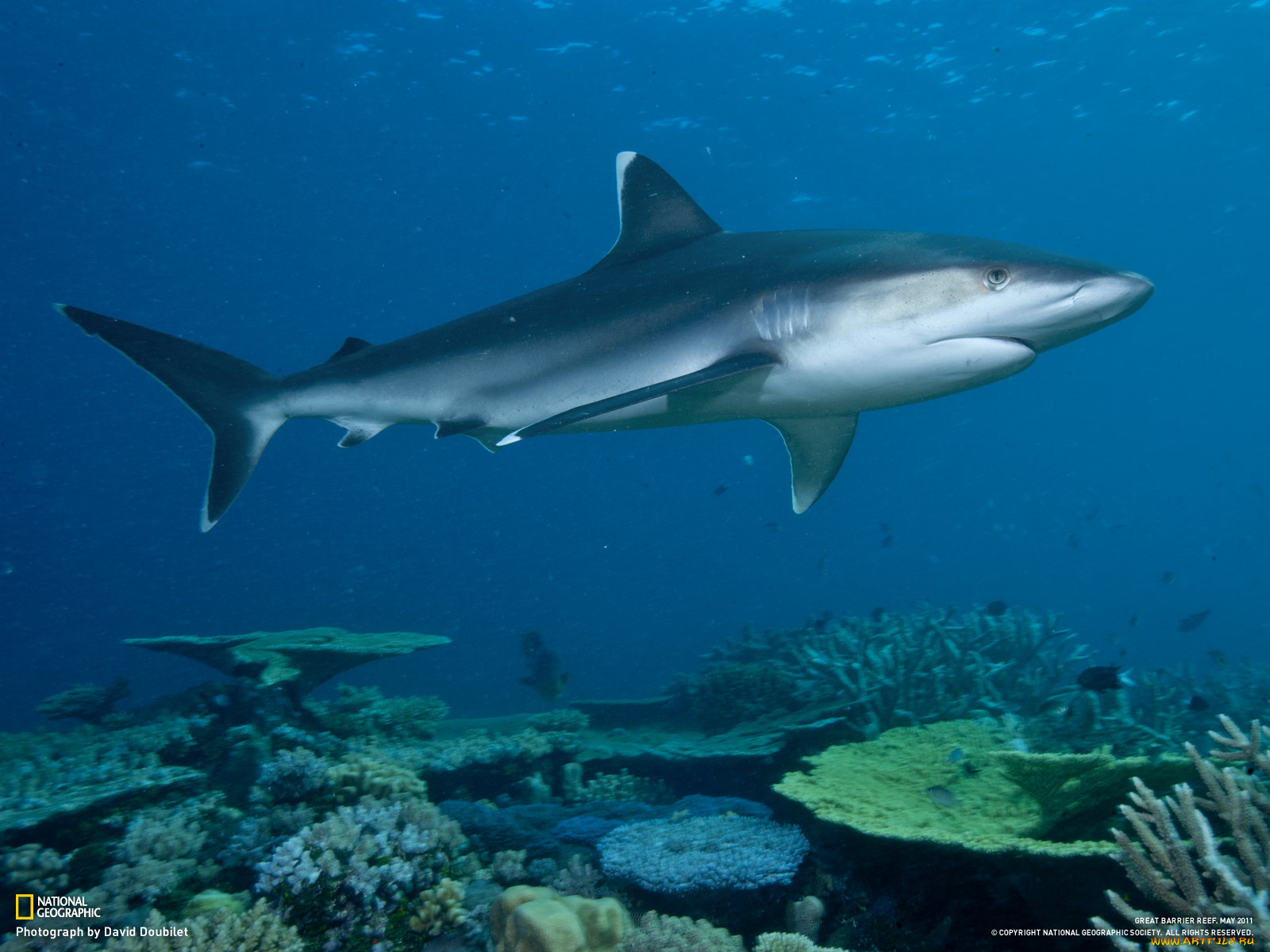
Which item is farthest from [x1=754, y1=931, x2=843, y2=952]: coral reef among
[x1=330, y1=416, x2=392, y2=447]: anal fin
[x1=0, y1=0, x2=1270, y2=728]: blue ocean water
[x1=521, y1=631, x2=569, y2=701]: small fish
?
[x1=0, y1=0, x2=1270, y2=728]: blue ocean water

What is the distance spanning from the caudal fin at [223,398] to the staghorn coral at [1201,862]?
585 cm

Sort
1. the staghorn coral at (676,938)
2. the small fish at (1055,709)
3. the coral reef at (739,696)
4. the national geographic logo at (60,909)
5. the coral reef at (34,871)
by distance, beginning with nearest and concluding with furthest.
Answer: the staghorn coral at (676,938), the national geographic logo at (60,909), the coral reef at (34,871), the small fish at (1055,709), the coral reef at (739,696)

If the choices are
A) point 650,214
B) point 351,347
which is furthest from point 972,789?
point 351,347

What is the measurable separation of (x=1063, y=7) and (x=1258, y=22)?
419 inches

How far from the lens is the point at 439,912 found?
11.7 ft

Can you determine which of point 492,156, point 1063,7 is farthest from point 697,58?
point 1063,7

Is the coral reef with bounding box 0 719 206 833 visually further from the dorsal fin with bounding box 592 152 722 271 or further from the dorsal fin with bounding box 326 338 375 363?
the dorsal fin with bounding box 592 152 722 271

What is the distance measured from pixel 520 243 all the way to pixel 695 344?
4875 centimetres

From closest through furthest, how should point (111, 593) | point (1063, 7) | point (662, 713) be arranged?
point (662, 713) < point (1063, 7) < point (111, 593)

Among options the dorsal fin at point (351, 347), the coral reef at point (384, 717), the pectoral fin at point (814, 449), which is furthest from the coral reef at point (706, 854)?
the coral reef at point (384, 717)

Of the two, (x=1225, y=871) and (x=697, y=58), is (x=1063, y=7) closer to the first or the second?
(x=697, y=58)

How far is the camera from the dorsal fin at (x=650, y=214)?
16.3ft

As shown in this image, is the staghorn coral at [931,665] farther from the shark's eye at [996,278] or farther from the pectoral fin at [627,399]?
the shark's eye at [996,278]

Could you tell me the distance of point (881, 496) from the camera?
130000mm
